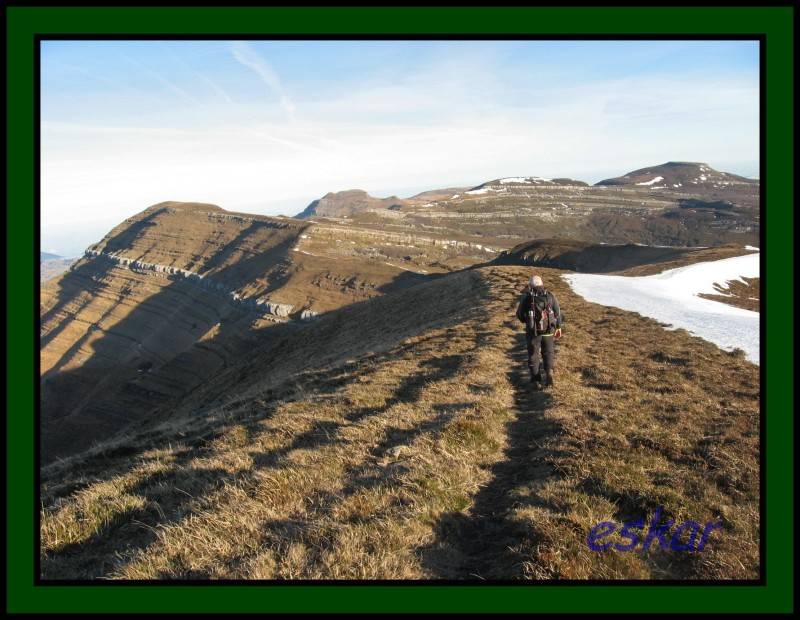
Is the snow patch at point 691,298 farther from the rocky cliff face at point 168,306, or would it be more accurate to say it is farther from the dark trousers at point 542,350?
the rocky cliff face at point 168,306

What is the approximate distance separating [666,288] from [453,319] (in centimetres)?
1663

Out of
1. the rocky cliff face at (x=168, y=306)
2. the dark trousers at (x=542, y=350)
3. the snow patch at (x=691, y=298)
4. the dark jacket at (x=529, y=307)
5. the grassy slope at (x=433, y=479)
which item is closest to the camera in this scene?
the grassy slope at (x=433, y=479)

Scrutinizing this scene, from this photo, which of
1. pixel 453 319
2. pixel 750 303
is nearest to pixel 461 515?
pixel 453 319

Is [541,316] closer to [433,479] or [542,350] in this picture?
[542,350]

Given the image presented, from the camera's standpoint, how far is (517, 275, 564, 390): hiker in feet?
44.5

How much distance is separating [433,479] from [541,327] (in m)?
7.51

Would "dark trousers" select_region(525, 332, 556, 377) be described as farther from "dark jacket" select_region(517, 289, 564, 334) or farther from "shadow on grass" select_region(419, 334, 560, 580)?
"shadow on grass" select_region(419, 334, 560, 580)

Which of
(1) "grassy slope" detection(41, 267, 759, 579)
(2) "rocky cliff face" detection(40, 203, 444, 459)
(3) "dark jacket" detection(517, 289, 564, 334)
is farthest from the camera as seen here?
(2) "rocky cliff face" detection(40, 203, 444, 459)

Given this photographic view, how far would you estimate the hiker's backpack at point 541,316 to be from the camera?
1357cm

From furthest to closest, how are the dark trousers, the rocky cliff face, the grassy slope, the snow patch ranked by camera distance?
1. the rocky cliff face
2. the snow patch
3. the dark trousers
4. the grassy slope

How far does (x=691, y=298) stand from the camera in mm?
28094

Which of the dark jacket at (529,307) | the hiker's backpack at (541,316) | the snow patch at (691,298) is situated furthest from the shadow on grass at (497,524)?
the snow patch at (691,298)

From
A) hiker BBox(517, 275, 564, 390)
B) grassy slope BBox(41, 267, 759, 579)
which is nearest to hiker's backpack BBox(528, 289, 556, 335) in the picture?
hiker BBox(517, 275, 564, 390)
